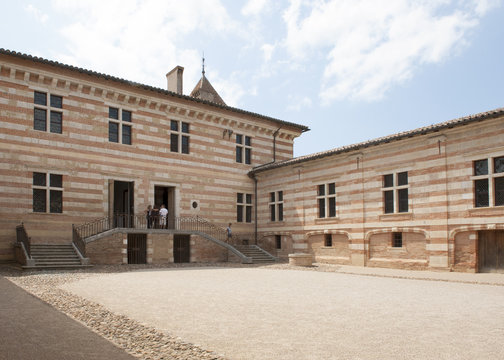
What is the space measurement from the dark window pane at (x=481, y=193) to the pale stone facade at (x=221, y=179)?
0.17 feet

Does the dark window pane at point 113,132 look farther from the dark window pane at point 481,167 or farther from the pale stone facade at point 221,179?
the dark window pane at point 481,167

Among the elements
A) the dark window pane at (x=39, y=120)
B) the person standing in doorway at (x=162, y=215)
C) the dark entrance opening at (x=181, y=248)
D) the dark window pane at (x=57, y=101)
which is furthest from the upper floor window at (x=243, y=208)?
the dark window pane at (x=39, y=120)

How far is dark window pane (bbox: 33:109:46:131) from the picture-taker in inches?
803

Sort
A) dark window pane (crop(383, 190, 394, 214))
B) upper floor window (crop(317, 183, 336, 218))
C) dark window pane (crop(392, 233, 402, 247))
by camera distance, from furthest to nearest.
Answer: upper floor window (crop(317, 183, 336, 218))
dark window pane (crop(383, 190, 394, 214))
dark window pane (crop(392, 233, 402, 247))

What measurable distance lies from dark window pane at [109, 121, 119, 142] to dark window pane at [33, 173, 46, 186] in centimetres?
379

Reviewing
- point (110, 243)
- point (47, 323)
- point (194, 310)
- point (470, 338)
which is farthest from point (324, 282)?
point (110, 243)

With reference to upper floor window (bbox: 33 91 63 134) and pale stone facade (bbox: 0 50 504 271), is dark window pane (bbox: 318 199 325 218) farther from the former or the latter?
upper floor window (bbox: 33 91 63 134)

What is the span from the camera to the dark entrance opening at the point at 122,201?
73.7ft

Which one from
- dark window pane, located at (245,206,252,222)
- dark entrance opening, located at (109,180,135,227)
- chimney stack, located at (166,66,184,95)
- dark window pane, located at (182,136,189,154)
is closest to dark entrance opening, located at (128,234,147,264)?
dark entrance opening, located at (109,180,135,227)

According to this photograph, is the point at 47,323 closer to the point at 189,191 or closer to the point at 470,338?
the point at 470,338

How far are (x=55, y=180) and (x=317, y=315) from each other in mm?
16524

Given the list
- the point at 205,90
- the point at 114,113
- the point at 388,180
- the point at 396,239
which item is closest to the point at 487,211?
the point at 396,239

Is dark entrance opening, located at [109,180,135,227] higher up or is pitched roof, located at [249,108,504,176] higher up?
pitched roof, located at [249,108,504,176]

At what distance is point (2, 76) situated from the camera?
19.5 m
